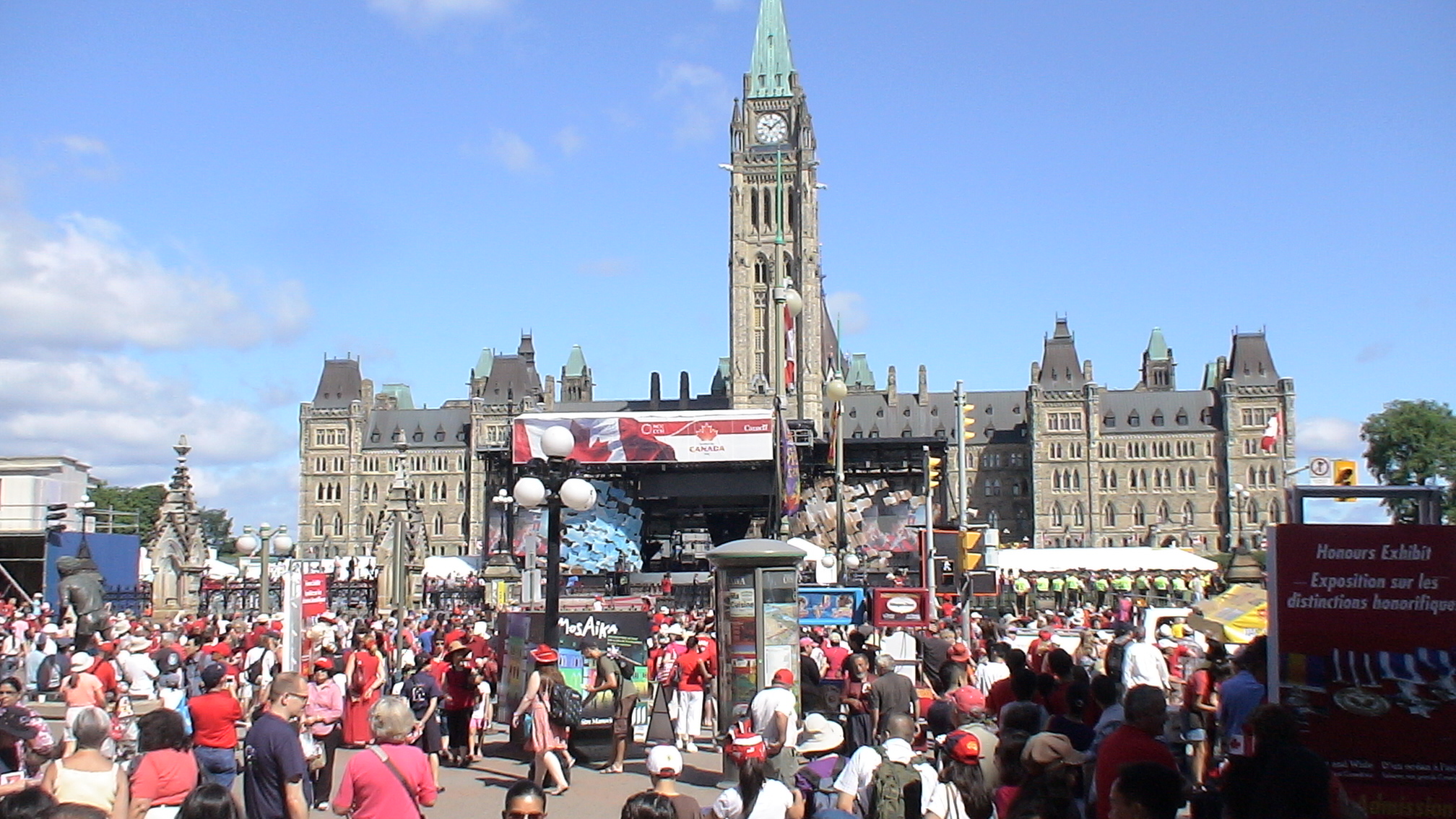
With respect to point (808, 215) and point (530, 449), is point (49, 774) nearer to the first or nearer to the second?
point (530, 449)

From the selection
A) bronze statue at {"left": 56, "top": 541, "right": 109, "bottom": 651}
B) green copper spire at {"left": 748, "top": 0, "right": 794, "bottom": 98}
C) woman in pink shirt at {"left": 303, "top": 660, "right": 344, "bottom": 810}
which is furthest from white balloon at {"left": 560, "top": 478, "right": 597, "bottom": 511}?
green copper spire at {"left": 748, "top": 0, "right": 794, "bottom": 98}

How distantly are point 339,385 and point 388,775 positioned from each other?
118477mm

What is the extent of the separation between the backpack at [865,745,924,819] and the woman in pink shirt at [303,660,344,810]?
206 inches

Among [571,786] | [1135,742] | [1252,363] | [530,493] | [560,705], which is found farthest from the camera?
[1252,363]

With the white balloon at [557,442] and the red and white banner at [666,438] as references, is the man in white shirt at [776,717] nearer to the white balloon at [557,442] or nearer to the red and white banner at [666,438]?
the white balloon at [557,442]

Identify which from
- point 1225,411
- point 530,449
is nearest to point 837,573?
point 530,449

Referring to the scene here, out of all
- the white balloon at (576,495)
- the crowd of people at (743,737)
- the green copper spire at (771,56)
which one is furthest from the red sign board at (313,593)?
the green copper spire at (771,56)

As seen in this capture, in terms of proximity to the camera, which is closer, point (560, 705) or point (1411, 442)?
point (560, 705)

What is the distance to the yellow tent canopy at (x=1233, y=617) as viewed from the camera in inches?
553

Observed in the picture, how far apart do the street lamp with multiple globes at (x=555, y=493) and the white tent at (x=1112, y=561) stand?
85.0 ft

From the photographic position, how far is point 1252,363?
106938 millimetres

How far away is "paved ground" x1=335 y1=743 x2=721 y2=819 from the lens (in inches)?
430

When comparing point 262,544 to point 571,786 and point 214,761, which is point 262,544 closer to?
point 571,786

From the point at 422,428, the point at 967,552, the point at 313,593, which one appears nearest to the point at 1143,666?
the point at 967,552
